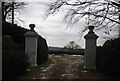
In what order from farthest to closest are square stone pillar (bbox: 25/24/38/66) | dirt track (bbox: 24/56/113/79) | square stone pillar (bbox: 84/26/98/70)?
1. square stone pillar (bbox: 25/24/38/66)
2. square stone pillar (bbox: 84/26/98/70)
3. dirt track (bbox: 24/56/113/79)

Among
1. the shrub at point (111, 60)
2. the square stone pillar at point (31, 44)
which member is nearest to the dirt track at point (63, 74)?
the shrub at point (111, 60)

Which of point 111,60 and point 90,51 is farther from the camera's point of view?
point 90,51

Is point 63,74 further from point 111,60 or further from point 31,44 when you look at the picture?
point 31,44

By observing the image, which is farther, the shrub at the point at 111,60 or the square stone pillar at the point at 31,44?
the square stone pillar at the point at 31,44

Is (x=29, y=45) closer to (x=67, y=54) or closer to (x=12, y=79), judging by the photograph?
(x=12, y=79)

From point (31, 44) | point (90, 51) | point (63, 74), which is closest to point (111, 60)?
point (63, 74)

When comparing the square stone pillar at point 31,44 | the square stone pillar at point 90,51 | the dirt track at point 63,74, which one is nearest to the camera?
the dirt track at point 63,74

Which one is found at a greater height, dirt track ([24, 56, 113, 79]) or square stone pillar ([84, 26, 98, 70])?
square stone pillar ([84, 26, 98, 70])

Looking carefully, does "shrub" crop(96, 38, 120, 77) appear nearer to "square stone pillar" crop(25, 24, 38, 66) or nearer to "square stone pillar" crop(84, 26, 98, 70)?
"square stone pillar" crop(84, 26, 98, 70)

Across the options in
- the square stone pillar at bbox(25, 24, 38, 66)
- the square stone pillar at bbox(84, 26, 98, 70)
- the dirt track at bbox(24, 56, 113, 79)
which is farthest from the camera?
the square stone pillar at bbox(25, 24, 38, 66)

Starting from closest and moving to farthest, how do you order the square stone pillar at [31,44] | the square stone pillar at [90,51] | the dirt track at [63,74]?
the dirt track at [63,74] < the square stone pillar at [90,51] < the square stone pillar at [31,44]

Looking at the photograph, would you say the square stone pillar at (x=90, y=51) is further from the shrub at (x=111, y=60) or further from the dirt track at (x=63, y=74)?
the shrub at (x=111, y=60)

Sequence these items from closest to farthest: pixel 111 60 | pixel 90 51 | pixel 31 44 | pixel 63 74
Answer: pixel 111 60
pixel 63 74
pixel 90 51
pixel 31 44

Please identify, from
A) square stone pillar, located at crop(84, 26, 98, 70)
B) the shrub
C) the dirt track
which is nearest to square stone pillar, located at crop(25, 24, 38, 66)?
the dirt track
